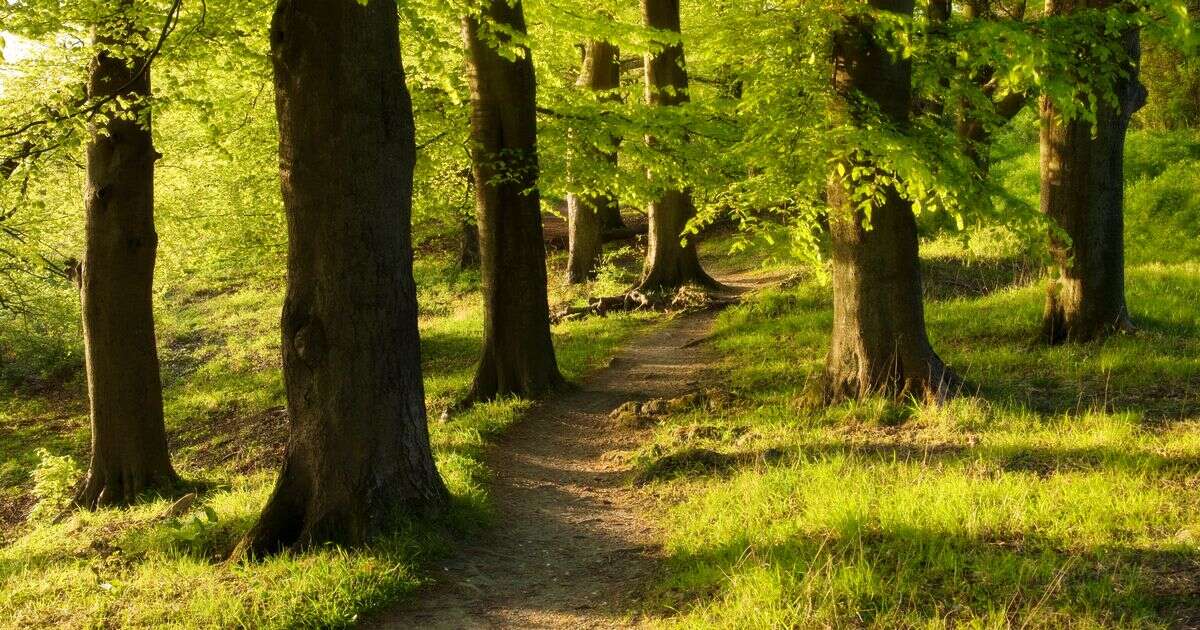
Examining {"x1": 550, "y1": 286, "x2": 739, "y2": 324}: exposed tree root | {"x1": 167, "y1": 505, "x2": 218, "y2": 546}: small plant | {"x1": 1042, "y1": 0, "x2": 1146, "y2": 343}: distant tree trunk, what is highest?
{"x1": 1042, "y1": 0, "x2": 1146, "y2": 343}: distant tree trunk

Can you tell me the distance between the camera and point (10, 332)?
60.8 feet

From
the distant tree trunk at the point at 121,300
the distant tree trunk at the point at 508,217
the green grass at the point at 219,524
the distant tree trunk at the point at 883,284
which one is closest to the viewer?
the green grass at the point at 219,524

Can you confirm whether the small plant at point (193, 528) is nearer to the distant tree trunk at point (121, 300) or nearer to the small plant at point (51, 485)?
the distant tree trunk at point (121, 300)

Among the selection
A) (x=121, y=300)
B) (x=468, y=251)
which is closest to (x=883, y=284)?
(x=121, y=300)

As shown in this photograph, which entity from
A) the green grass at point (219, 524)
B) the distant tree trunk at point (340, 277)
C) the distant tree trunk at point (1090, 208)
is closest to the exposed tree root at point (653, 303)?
the green grass at point (219, 524)

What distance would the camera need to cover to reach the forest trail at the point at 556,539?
16.6 feet

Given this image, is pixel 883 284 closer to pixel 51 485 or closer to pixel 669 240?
pixel 51 485

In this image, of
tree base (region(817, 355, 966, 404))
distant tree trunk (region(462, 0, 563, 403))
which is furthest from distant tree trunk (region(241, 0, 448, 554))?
tree base (region(817, 355, 966, 404))

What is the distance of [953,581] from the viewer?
14.3ft

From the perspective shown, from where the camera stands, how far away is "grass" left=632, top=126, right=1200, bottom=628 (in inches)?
166

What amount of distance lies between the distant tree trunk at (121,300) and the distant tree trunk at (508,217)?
3.60 meters

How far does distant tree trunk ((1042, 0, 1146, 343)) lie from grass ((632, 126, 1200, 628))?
480 mm

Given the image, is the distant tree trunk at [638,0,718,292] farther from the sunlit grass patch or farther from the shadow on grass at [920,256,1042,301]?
the sunlit grass patch

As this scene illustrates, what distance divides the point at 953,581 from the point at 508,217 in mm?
7331
